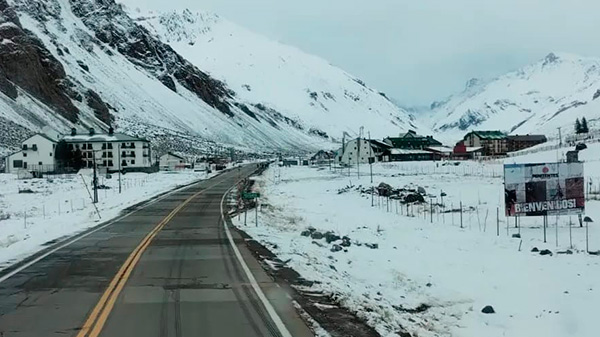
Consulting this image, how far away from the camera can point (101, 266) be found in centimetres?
1739

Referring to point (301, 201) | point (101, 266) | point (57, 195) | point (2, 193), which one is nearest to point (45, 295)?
point (101, 266)

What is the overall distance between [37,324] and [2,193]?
2339 inches

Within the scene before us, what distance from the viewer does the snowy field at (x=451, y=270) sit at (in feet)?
41.5

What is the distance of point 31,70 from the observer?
6594 inches

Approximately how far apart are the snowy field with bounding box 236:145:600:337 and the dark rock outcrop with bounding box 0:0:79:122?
142 m

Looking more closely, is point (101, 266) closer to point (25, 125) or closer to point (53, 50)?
point (25, 125)

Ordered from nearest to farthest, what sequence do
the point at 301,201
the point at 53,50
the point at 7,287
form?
the point at 7,287 < the point at 301,201 < the point at 53,50

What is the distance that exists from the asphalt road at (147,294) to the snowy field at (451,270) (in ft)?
5.03

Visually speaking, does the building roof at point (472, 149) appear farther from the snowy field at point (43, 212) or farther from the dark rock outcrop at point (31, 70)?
the snowy field at point (43, 212)

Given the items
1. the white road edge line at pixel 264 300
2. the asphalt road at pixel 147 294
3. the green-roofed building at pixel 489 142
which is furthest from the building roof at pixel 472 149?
the white road edge line at pixel 264 300

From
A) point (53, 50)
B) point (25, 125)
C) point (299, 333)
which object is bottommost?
point (299, 333)

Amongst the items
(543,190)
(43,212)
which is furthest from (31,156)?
(543,190)

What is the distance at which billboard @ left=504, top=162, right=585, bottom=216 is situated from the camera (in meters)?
28.3

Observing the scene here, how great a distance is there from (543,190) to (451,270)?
1201 centimetres
